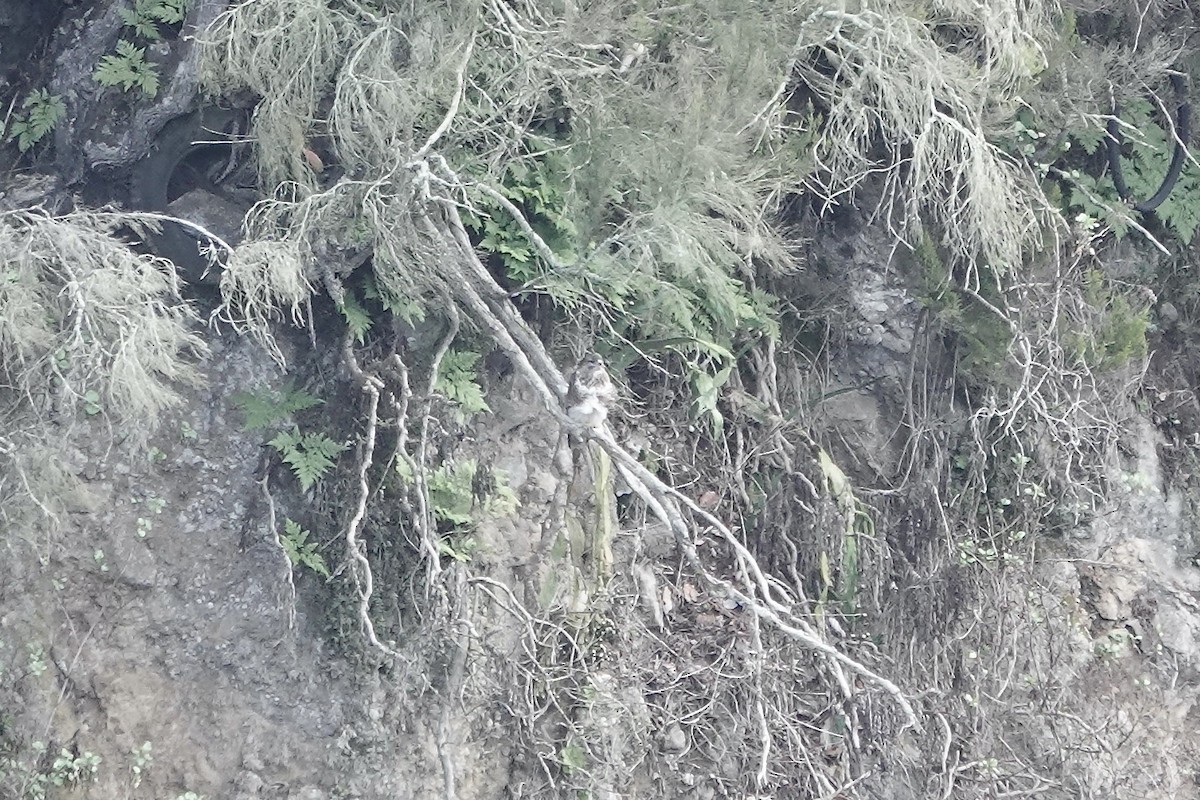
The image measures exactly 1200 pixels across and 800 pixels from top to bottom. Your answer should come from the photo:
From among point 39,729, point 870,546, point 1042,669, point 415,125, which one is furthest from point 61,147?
point 1042,669

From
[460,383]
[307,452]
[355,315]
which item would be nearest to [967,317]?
[460,383]

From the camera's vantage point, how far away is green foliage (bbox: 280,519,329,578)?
357 centimetres

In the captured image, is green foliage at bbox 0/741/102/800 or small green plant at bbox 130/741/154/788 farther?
small green plant at bbox 130/741/154/788

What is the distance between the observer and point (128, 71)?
11.9 feet

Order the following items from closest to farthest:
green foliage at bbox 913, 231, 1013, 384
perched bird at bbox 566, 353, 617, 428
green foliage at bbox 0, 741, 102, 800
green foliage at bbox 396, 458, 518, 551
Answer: green foliage at bbox 0, 741, 102, 800 < perched bird at bbox 566, 353, 617, 428 < green foliage at bbox 396, 458, 518, 551 < green foliage at bbox 913, 231, 1013, 384

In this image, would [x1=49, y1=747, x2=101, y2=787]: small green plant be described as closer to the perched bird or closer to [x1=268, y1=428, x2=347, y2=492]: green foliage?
[x1=268, y1=428, x2=347, y2=492]: green foliage

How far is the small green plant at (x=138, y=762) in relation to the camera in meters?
3.44

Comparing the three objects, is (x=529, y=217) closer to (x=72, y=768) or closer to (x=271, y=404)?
(x=271, y=404)

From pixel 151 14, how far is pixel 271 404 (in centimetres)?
138

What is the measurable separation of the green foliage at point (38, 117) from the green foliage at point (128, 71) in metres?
0.21

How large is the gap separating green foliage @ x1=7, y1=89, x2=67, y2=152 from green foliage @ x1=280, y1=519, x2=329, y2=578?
1.59 metres

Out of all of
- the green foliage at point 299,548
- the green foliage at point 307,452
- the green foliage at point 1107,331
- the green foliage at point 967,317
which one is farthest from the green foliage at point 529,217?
the green foliage at point 1107,331

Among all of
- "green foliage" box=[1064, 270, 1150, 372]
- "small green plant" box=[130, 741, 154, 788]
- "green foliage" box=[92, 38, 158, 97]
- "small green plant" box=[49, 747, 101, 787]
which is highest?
"green foliage" box=[92, 38, 158, 97]

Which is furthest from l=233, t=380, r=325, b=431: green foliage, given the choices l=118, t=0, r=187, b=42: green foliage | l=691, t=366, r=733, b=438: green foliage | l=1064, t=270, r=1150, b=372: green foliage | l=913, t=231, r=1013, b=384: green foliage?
l=1064, t=270, r=1150, b=372: green foliage
